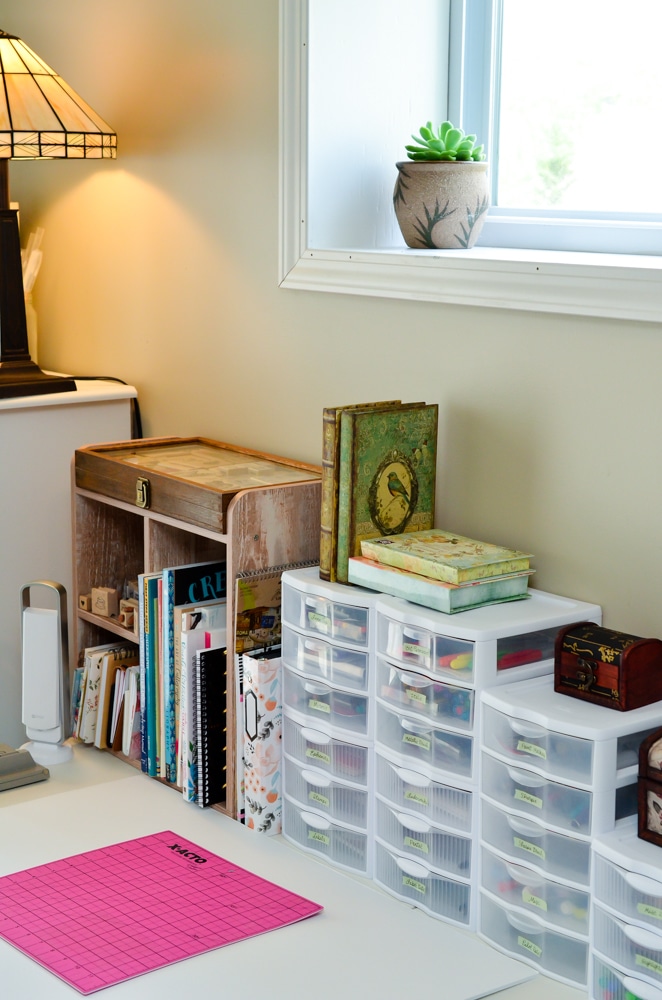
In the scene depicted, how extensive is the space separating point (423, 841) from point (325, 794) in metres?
0.17

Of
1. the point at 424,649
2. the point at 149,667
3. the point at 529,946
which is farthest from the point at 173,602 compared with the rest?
the point at 529,946

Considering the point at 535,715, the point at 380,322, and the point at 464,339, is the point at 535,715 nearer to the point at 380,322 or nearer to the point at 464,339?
the point at 464,339

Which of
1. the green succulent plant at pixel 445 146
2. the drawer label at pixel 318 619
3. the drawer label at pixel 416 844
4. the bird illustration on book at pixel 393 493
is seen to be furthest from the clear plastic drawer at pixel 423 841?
the green succulent plant at pixel 445 146

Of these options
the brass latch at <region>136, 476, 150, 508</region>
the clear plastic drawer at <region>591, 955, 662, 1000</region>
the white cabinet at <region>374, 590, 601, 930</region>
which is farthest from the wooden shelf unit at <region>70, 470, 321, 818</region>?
the clear plastic drawer at <region>591, 955, 662, 1000</region>

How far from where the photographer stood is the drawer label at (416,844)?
1.26m

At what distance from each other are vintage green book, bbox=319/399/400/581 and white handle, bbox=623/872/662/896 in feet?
1.65

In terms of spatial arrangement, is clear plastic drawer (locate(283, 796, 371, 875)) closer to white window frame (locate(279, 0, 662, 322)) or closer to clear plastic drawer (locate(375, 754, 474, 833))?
clear plastic drawer (locate(375, 754, 474, 833))

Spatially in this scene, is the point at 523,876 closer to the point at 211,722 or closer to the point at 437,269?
the point at 211,722

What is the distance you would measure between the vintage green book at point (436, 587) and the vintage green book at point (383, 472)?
45 mm

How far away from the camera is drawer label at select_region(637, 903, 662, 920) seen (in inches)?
39.4

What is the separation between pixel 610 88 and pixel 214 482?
28.5 inches

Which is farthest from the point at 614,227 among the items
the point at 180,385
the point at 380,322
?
the point at 180,385

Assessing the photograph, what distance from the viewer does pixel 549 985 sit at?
1.12 m

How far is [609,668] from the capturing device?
1.14m
